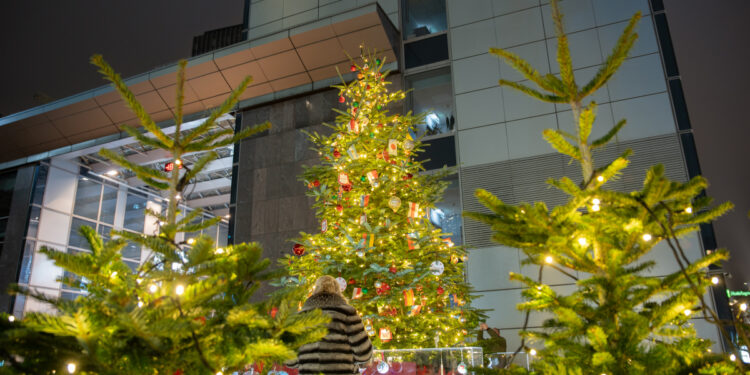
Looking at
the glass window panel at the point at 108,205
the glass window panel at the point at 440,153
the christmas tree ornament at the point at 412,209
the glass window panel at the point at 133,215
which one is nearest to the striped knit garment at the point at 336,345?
the christmas tree ornament at the point at 412,209

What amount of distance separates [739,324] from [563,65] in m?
1.74

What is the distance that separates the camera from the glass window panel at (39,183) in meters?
20.0

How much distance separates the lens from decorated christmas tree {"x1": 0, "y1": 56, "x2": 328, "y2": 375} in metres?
1.86

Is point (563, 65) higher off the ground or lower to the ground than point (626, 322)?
higher

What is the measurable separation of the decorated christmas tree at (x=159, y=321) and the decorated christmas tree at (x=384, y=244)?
492 centimetres

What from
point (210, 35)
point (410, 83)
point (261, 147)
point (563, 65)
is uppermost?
point (210, 35)

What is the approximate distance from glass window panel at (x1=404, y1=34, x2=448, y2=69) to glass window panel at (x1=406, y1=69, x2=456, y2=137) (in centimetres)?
38

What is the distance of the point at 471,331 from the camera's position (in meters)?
8.57

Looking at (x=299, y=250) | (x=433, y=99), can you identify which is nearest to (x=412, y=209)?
(x=299, y=250)

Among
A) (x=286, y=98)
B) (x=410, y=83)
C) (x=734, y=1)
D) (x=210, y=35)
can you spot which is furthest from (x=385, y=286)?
(x=210, y=35)

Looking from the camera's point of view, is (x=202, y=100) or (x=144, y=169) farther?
(x=202, y=100)

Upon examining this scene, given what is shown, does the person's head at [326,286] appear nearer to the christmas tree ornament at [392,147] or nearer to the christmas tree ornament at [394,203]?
the christmas tree ornament at [394,203]

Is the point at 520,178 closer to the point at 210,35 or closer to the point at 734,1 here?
the point at 734,1

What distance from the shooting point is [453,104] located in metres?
13.7
